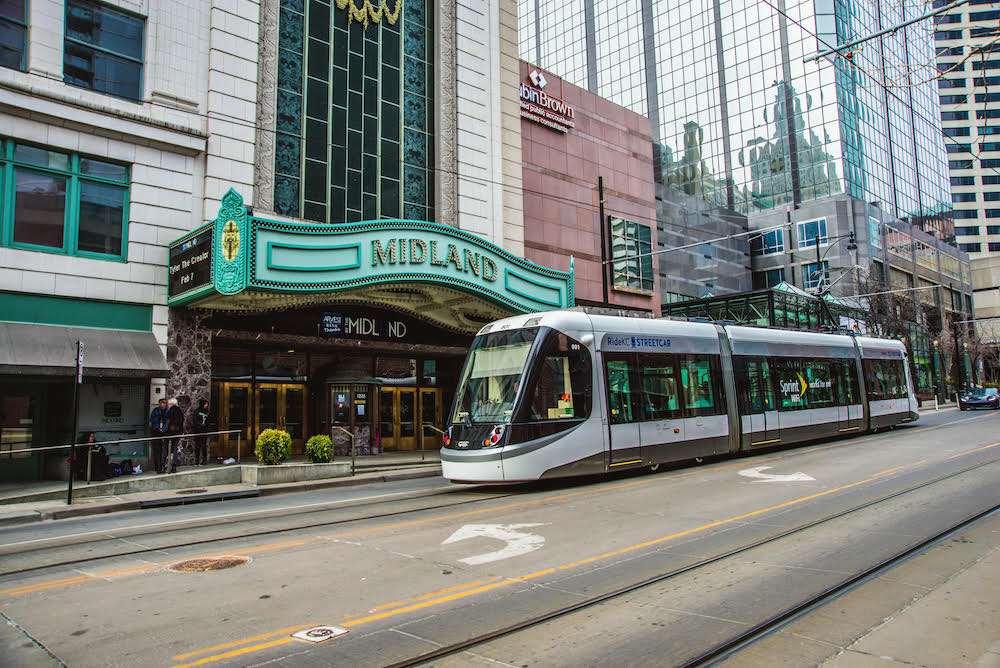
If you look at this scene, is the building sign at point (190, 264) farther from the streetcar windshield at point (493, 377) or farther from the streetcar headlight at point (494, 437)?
the streetcar headlight at point (494, 437)

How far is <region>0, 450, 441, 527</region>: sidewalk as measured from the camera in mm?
12008

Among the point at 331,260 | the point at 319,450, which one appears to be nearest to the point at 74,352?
the point at 319,450

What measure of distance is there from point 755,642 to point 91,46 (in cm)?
1980

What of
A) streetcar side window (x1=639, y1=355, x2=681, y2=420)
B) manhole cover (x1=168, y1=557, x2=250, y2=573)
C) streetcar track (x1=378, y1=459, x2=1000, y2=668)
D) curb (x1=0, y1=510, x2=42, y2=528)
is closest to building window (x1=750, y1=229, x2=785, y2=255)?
streetcar side window (x1=639, y1=355, x2=681, y2=420)

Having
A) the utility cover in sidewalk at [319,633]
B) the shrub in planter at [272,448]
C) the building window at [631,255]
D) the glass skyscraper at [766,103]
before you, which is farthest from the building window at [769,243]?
the utility cover in sidewalk at [319,633]

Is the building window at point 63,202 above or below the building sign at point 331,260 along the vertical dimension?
above

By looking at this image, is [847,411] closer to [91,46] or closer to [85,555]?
[85,555]

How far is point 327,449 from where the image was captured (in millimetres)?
16531

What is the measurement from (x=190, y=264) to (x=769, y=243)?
64988mm

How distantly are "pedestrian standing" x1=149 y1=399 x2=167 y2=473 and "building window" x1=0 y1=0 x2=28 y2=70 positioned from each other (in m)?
8.82

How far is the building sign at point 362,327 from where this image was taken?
21.0 metres

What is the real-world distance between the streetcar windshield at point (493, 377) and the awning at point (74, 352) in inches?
321

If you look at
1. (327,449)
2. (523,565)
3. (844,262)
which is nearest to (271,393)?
(327,449)

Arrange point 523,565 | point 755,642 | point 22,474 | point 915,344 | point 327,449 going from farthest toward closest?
1. point 915,344
2. point 327,449
3. point 22,474
4. point 523,565
5. point 755,642
